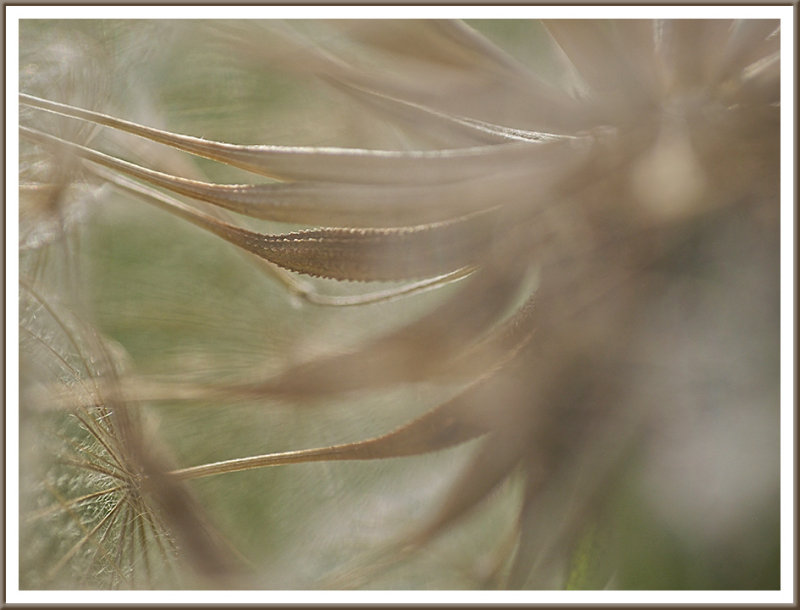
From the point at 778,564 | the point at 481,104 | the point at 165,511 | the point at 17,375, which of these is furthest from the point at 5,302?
the point at 778,564

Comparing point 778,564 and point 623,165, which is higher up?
point 623,165

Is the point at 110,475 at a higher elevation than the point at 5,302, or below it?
below

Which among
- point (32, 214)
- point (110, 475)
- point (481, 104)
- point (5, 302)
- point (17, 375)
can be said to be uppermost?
point (481, 104)

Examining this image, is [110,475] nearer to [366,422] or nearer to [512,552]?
[366,422]

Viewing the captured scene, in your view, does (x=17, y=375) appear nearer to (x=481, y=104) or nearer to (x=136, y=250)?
(x=136, y=250)

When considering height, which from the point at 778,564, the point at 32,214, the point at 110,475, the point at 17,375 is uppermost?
the point at 32,214

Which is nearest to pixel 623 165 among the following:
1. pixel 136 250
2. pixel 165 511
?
pixel 136 250
